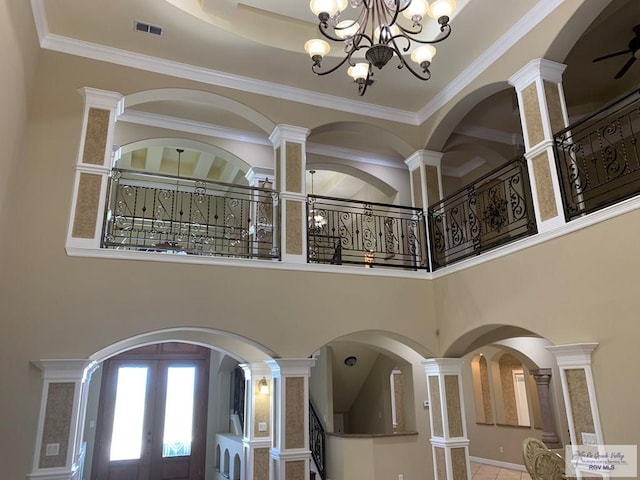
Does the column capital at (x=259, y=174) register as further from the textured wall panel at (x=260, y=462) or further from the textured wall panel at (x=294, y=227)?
the textured wall panel at (x=260, y=462)

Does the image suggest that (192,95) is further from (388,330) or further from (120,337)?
(388,330)

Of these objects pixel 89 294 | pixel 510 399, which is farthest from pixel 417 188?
pixel 510 399

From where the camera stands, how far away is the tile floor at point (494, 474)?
9.60 m

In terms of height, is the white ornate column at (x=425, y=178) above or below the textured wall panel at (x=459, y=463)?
above

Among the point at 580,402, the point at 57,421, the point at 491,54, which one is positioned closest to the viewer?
the point at 580,402

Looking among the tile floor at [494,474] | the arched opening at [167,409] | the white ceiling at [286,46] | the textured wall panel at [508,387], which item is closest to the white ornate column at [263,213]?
the white ceiling at [286,46]

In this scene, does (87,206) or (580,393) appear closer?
(580,393)

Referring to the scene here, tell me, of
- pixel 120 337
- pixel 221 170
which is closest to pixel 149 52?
pixel 120 337

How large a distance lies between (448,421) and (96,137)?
5.30m

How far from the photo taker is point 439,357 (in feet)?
20.6

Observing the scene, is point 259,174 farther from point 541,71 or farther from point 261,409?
point 541,71

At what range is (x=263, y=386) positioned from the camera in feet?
25.4

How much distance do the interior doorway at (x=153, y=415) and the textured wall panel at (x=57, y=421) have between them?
590 cm

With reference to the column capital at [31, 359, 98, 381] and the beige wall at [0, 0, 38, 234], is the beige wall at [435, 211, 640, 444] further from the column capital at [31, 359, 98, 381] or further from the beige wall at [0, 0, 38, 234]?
the beige wall at [0, 0, 38, 234]
